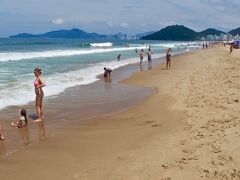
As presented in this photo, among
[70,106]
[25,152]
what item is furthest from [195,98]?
[25,152]

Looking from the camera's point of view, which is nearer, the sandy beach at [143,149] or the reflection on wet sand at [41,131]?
the sandy beach at [143,149]

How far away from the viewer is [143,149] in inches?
289

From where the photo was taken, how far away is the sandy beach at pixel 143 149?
6.07 m

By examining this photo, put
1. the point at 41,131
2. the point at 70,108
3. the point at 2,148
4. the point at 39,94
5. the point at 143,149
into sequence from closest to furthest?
the point at 143,149 < the point at 2,148 < the point at 41,131 < the point at 39,94 < the point at 70,108

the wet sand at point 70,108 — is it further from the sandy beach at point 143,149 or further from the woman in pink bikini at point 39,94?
the sandy beach at point 143,149

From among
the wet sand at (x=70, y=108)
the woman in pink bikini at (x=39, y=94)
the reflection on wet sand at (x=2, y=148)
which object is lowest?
the wet sand at (x=70, y=108)

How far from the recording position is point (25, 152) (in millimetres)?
7641

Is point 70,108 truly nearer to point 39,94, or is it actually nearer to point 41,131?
point 39,94

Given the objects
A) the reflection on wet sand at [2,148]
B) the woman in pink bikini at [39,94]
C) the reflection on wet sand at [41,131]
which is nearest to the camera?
the reflection on wet sand at [2,148]

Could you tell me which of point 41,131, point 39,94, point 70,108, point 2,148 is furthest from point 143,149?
point 70,108

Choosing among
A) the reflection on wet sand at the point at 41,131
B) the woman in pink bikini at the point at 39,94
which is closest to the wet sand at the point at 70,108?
the reflection on wet sand at the point at 41,131

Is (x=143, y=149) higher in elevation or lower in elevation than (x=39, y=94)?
lower

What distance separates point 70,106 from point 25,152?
545 cm

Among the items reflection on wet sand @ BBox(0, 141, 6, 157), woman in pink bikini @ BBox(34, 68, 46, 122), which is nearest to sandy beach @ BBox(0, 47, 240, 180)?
reflection on wet sand @ BBox(0, 141, 6, 157)
